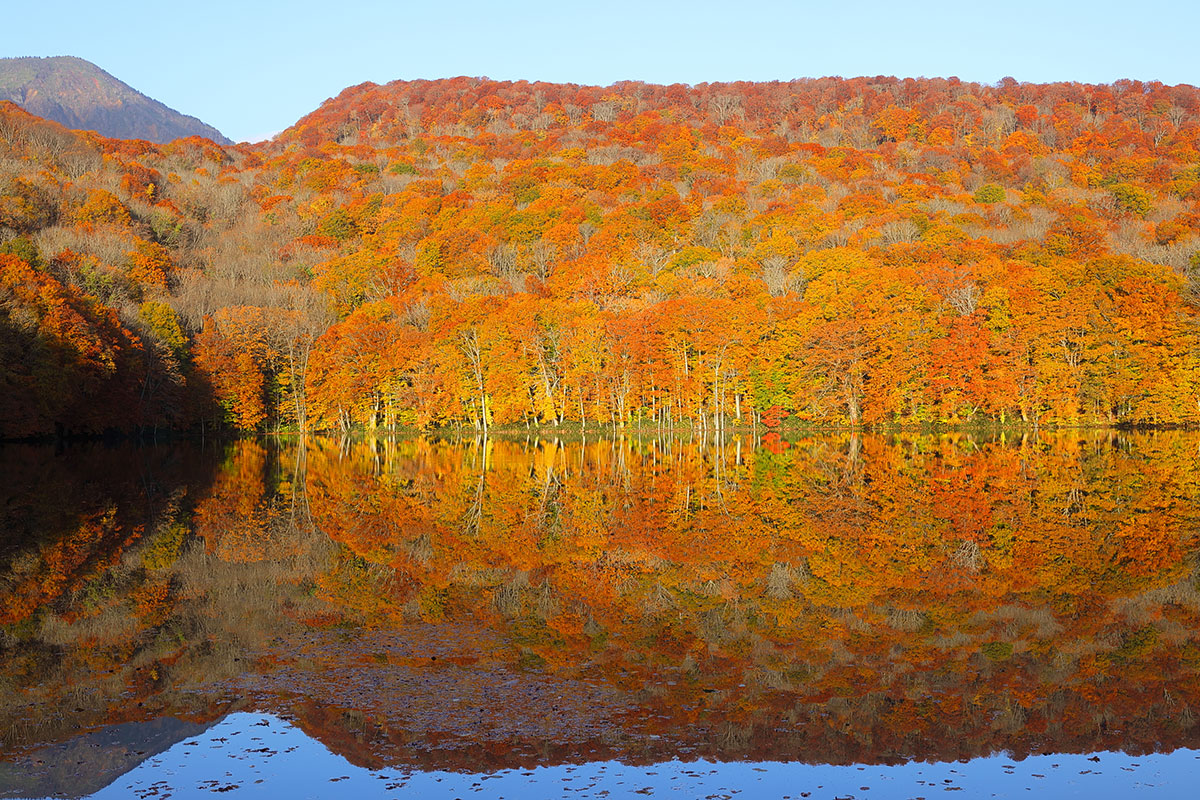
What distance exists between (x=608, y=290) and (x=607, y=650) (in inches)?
2575

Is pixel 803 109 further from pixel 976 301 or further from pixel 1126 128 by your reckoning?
pixel 976 301

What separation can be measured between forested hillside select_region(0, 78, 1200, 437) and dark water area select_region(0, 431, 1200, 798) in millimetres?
37760

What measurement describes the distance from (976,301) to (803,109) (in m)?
85.9

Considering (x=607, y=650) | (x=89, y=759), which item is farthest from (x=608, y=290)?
(x=89, y=759)

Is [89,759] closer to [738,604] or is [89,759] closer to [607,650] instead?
[607,650]

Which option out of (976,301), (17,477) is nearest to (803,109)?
(976,301)

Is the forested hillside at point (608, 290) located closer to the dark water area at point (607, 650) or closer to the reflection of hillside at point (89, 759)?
the dark water area at point (607, 650)

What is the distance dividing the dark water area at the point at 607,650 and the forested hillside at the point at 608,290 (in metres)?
37.8

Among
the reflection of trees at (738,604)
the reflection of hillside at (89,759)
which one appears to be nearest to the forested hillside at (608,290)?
the reflection of trees at (738,604)

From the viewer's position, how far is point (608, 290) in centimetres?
7325

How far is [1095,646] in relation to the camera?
8.92 m

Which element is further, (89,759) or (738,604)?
(738,604)

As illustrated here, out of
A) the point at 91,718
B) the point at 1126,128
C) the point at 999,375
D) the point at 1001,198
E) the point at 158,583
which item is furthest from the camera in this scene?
the point at 1126,128

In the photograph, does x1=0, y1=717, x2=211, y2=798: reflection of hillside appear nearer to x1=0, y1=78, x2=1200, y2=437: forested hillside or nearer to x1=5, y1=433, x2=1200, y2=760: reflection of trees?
x1=5, y1=433, x2=1200, y2=760: reflection of trees
